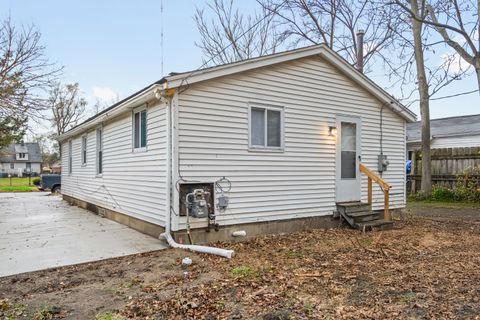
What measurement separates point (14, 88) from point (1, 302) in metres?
13.7

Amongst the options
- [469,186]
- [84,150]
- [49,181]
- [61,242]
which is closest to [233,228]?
[61,242]

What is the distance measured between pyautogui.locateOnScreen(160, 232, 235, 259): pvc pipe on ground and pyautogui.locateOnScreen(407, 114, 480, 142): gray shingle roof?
15855mm

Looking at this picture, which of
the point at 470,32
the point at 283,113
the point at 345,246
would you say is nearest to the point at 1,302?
the point at 345,246

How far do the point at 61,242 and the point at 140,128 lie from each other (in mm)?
2776

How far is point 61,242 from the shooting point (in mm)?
6652

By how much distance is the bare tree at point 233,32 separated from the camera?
20.2 meters

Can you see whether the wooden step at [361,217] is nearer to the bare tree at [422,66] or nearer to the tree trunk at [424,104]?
the bare tree at [422,66]

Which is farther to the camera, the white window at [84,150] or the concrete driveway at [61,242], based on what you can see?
the white window at [84,150]

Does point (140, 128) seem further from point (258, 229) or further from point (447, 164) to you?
point (447, 164)

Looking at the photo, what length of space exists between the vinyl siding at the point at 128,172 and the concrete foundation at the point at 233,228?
0.62 ft

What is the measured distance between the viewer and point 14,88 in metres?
14.9

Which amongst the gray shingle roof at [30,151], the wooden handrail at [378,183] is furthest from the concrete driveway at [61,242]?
the gray shingle roof at [30,151]

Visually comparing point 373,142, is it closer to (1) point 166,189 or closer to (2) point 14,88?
(1) point 166,189

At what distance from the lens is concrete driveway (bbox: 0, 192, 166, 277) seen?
549 centimetres
